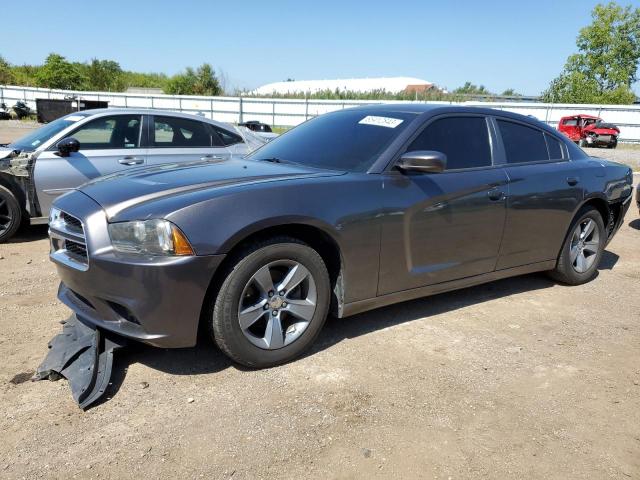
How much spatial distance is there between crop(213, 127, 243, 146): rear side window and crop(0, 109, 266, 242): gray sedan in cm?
3

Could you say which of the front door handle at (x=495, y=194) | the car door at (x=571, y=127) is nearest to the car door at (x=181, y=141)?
the front door handle at (x=495, y=194)

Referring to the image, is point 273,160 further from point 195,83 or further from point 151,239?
point 195,83

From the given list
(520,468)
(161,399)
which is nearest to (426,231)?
(520,468)

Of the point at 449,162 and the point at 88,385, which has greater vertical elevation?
the point at 449,162

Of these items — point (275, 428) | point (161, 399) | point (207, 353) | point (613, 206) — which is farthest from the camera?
point (613, 206)

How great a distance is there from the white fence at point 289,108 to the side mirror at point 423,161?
27103mm

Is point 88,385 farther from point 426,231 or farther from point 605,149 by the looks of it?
point 605,149

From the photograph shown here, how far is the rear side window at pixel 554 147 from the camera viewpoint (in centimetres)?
467

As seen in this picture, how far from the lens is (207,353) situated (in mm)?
3340

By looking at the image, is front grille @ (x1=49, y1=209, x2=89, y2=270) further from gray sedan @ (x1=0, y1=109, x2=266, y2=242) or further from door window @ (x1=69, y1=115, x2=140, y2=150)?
door window @ (x1=69, y1=115, x2=140, y2=150)

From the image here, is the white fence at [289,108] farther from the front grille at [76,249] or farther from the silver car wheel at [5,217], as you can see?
the front grille at [76,249]

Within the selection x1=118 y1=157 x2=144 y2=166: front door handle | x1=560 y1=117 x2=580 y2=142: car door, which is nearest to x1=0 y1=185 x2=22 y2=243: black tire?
x1=118 y1=157 x2=144 y2=166: front door handle

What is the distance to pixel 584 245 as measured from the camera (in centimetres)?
504

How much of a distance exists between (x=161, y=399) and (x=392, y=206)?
72.4 inches
